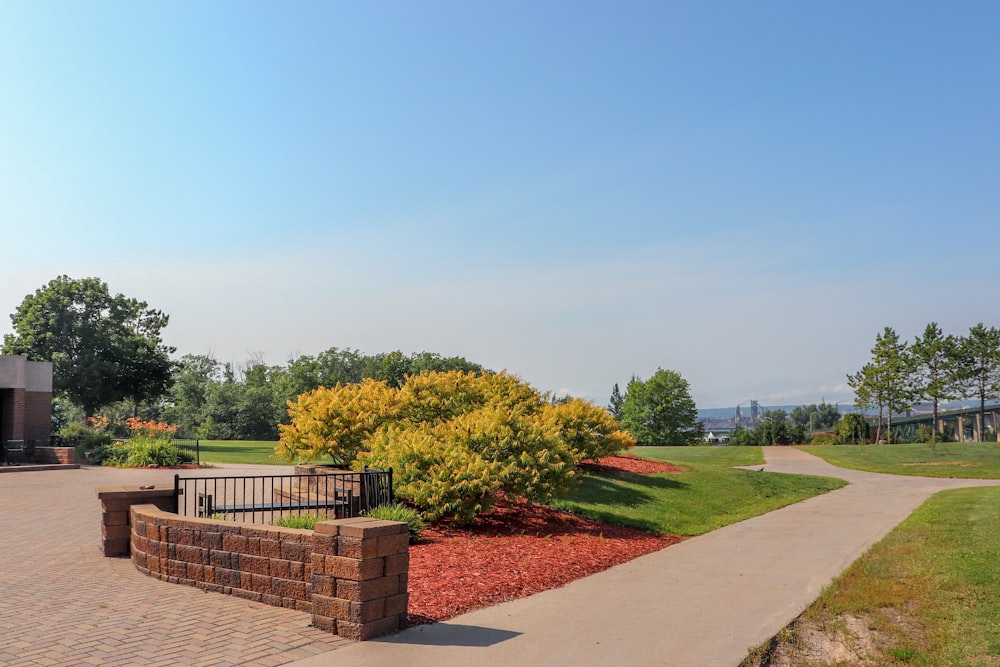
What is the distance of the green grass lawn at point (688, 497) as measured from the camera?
14.4 m

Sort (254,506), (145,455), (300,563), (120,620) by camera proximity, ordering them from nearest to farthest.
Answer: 1. (120,620)
2. (300,563)
3. (254,506)
4. (145,455)

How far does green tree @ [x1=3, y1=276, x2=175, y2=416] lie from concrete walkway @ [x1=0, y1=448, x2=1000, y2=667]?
3386 cm

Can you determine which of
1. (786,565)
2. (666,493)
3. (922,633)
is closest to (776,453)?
(666,493)

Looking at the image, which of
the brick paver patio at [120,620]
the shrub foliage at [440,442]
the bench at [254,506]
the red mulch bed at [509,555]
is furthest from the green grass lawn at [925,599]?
the bench at [254,506]

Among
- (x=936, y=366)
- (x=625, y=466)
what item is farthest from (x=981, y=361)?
(x=625, y=466)

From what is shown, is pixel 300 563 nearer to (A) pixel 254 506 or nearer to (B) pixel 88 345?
(A) pixel 254 506

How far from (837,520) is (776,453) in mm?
28917

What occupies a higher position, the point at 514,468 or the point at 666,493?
the point at 514,468

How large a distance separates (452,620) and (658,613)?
2.08 metres

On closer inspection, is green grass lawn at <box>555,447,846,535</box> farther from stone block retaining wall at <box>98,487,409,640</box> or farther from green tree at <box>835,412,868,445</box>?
green tree at <box>835,412,868,445</box>

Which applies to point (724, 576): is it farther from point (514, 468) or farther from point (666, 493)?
point (666, 493)

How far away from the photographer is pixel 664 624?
6.93m

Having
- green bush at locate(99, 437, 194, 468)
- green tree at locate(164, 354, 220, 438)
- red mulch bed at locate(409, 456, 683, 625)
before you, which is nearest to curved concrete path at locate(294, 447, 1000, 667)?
red mulch bed at locate(409, 456, 683, 625)

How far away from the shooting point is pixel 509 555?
9.89 metres
